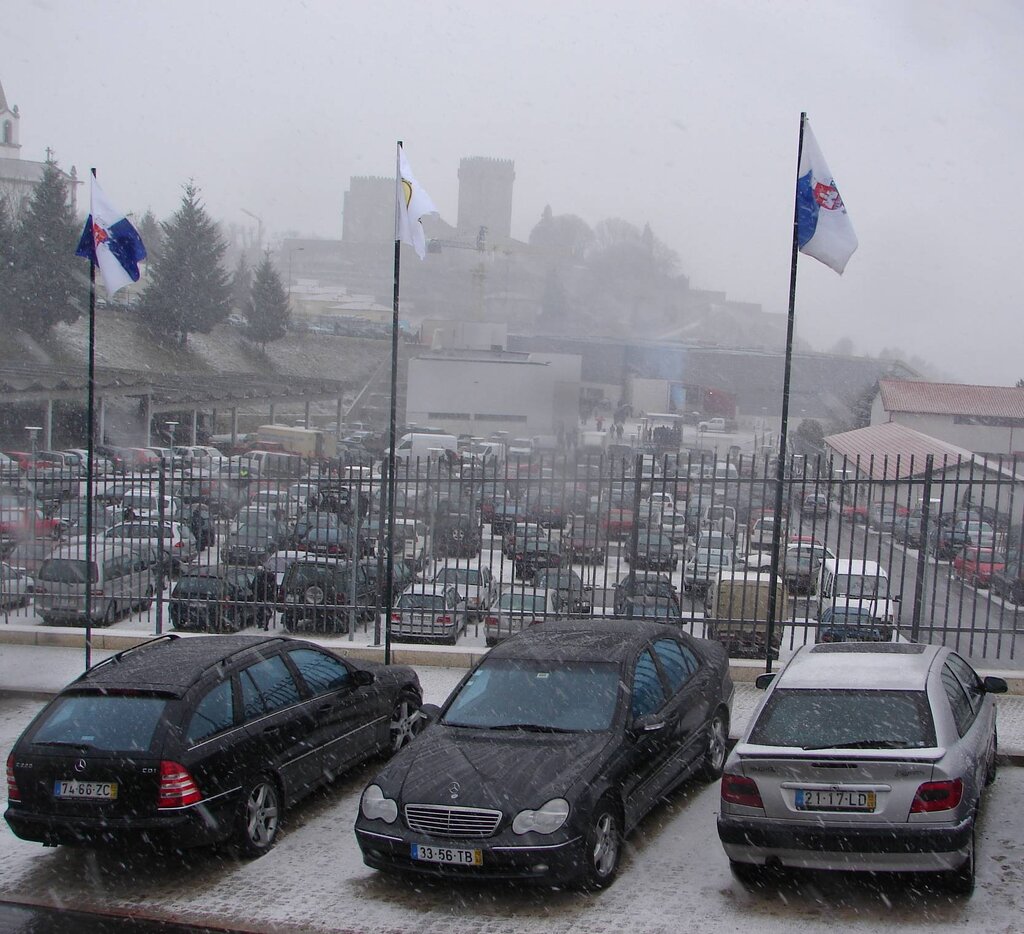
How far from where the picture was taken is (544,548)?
428 inches

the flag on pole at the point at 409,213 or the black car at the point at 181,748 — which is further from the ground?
the flag on pole at the point at 409,213

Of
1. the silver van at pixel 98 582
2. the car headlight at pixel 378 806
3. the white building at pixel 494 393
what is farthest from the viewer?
the white building at pixel 494 393

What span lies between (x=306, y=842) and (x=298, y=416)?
56964 millimetres

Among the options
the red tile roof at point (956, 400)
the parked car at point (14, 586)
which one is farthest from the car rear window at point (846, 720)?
the red tile roof at point (956, 400)

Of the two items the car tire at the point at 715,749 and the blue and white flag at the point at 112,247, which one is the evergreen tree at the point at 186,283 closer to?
the blue and white flag at the point at 112,247

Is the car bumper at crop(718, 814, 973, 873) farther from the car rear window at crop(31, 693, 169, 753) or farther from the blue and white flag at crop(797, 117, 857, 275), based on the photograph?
the blue and white flag at crop(797, 117, 857, 275)

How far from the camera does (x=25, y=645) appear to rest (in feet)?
39.6

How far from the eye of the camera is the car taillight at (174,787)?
5824 millimetres

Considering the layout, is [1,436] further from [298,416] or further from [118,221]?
[118,221]

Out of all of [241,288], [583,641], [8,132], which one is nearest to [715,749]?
[583,641]

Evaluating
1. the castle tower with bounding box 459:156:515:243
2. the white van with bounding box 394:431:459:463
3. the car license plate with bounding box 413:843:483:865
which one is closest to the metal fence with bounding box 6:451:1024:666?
the car license plate with bounding box 413:843:483:865

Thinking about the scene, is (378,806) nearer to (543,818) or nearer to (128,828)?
(543,818)

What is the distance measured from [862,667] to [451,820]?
103 inches

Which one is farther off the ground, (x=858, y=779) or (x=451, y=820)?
(x=858, y=779)
